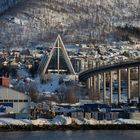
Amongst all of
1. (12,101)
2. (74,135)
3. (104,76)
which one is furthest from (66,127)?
(104,76)

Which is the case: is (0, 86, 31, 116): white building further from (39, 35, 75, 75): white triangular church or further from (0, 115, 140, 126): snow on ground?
(39, 35, 75, 75): white triangular church

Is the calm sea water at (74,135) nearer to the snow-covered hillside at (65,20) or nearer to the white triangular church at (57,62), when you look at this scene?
the white triangular church at (57,62)

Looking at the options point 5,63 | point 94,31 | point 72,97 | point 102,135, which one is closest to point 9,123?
point 102,135

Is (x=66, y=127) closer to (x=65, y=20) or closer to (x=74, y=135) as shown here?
(x=74, y=135)

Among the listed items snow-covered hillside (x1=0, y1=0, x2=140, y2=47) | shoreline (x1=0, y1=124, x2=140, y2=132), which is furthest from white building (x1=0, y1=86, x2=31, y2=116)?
snow-covered hillside (x1=0, y1=0, x2=140, y2=47)

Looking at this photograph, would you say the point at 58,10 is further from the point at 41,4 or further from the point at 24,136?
the point at 24,136

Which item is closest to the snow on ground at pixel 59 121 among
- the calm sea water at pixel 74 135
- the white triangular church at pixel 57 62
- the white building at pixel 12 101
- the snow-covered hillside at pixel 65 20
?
the calm sea water at pixel 74 135

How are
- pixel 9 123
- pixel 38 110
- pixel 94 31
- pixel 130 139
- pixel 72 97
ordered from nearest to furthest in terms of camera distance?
pixel 130 139 < pixel 9 123 < pixel 38 110 < pixel 72 97 < pixel 94 31
